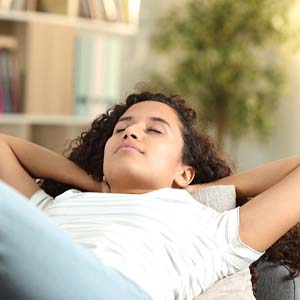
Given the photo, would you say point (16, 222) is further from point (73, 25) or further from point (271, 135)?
point (271, 135)

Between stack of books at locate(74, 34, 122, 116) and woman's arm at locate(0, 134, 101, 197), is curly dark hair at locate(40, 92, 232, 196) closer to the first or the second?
woman's arm at locate(0, 134, 101, 197)

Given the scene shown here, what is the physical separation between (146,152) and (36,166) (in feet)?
0.97

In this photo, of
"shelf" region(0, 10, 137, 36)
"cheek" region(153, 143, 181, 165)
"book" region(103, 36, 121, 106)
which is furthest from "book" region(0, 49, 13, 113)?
"cheek" region(153, 143, 181, 165)

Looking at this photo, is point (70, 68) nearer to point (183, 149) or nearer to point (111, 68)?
point (111, 68)

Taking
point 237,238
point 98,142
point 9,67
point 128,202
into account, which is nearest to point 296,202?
point 237,238

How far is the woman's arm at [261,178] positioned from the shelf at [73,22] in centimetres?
226

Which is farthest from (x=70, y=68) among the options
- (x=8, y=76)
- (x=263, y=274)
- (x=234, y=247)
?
(x=234, y=247)

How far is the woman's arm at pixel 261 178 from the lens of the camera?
197 cm

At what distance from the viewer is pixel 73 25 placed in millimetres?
4234

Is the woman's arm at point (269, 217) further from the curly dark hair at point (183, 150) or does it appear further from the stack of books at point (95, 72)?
the stack of books at point (95, 72)

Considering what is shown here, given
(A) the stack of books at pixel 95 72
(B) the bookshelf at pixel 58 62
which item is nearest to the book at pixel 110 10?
(B) the bookshelf at pixel 58 62

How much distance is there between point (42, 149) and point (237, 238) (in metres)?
0.55

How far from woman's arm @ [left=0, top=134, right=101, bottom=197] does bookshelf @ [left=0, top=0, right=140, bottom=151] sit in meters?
1.99

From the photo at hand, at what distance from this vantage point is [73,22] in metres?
4.22
